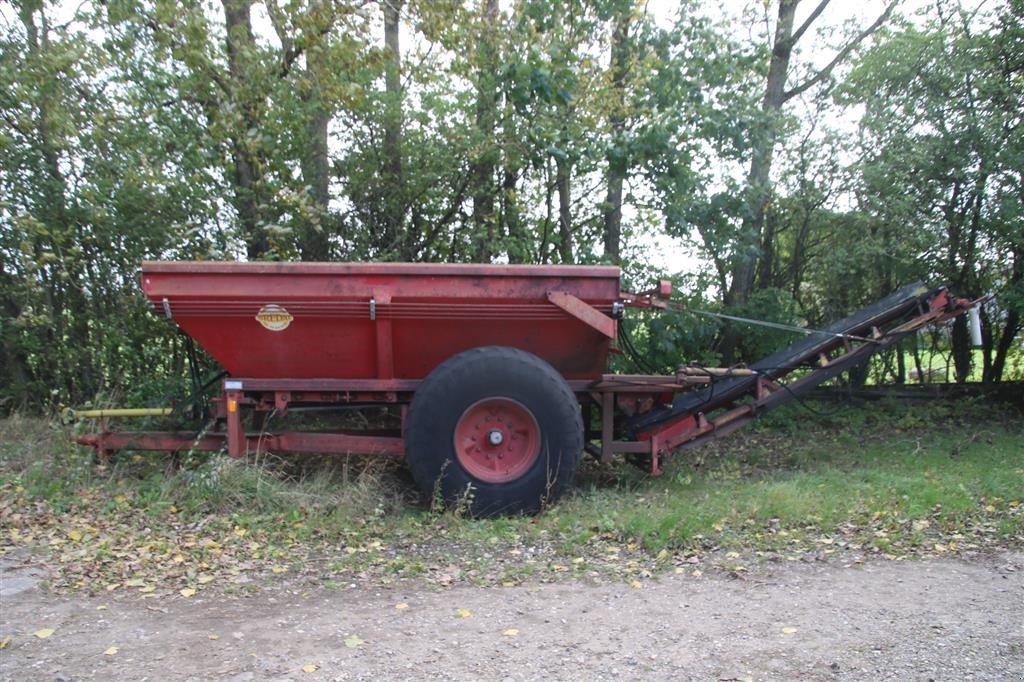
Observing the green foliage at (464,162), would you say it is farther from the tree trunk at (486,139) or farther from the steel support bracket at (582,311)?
the steel support bracket at (582,311)

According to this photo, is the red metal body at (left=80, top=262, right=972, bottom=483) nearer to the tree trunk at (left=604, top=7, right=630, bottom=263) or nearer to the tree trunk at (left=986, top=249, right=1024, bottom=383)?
the tree trunk at (left=604, top=7, right=630, bottom=263)

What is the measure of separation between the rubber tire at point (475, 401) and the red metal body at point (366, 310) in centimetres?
33

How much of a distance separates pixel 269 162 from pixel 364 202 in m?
1.14

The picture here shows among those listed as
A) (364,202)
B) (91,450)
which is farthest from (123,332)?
(364,202)

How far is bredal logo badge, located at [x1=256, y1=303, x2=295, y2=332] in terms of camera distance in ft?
Result: 21.8

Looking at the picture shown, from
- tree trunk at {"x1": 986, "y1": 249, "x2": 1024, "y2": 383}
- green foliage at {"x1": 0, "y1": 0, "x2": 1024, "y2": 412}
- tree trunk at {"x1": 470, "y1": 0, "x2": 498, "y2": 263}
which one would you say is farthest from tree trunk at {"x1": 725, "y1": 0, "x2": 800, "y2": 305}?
tree trunk at {"x1": 986, "y1": 249, "x2": 1024, "y2": 383}

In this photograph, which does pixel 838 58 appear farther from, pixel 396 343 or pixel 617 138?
pixel 396 343

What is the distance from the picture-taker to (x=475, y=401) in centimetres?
653

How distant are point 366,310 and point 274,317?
0.68 m

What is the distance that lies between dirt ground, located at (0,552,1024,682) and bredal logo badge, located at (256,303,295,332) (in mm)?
2193

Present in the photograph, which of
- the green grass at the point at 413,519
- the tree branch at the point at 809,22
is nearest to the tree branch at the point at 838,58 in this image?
the tree branch at the point at 809,22

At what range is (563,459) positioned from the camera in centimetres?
668

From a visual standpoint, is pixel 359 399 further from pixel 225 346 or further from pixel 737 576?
pixel 737 576

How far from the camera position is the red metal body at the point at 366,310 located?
258 inches
